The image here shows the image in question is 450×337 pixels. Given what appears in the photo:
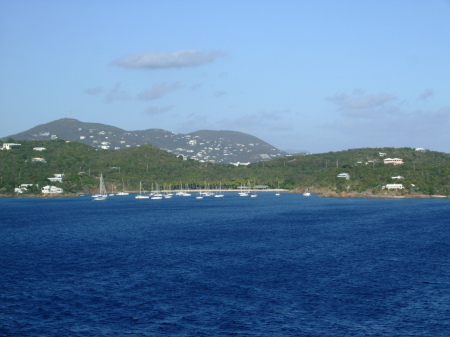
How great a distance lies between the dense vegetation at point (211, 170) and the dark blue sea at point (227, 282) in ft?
213

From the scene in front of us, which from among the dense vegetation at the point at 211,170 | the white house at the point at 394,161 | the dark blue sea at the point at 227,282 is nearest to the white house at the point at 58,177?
the dense vegetation at the point at 211,170

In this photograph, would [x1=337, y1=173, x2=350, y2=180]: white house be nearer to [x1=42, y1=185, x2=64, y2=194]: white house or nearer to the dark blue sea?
[x1=42, y1=185, x2=64, y2=194]: white house

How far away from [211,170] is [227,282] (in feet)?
433

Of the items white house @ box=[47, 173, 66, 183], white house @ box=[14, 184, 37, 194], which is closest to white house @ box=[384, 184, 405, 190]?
white house @ box=[47, 173, 66, 183]

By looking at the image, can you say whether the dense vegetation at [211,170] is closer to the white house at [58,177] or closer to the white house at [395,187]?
the white house at [395,187]

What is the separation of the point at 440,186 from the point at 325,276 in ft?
265

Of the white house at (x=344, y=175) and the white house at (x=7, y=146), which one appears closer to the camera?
the white house at (x=344, y=175)

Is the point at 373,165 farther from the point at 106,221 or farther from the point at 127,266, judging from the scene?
the point at 127,266

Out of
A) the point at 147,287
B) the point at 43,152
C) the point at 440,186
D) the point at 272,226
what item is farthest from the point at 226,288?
the point at 43,152

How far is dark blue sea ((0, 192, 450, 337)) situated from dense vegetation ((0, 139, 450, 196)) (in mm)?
65055

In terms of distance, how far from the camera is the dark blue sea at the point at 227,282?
20.2 m

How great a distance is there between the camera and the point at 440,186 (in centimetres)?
10100

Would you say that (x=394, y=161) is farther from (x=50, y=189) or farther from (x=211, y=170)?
(x=50, y=189)

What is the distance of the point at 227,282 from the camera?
1047 inches
